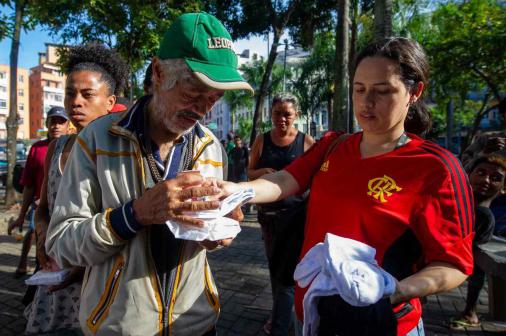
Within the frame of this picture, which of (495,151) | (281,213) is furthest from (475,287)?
(281,213)

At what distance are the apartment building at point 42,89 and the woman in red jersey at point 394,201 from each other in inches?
3159

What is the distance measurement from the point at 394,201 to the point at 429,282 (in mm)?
317

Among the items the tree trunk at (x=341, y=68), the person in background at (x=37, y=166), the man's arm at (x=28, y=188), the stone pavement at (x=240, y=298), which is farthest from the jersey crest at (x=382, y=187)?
the tree trunk at (x=341, y=68)

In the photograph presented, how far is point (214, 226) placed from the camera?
1.37 m

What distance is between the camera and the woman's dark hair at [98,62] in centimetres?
250

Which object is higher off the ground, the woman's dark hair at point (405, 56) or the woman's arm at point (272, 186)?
the woman's dark hair at point (405, 56)

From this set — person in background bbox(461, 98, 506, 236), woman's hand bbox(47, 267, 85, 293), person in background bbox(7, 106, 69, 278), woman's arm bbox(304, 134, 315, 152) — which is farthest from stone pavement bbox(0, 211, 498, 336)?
woman's hand bbox(47, 267, 85, 293)

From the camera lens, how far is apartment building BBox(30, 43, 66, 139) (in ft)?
240

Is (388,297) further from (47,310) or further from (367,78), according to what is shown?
(47,310)

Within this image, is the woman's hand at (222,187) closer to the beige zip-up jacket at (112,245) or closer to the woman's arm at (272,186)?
the woman's arm at (272,186)

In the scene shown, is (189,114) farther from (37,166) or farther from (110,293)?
(37,166)

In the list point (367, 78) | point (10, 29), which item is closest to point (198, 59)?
point (367, 78)

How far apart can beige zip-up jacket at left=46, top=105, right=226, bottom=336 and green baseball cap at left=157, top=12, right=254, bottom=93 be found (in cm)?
36

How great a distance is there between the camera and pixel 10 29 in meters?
8.02
